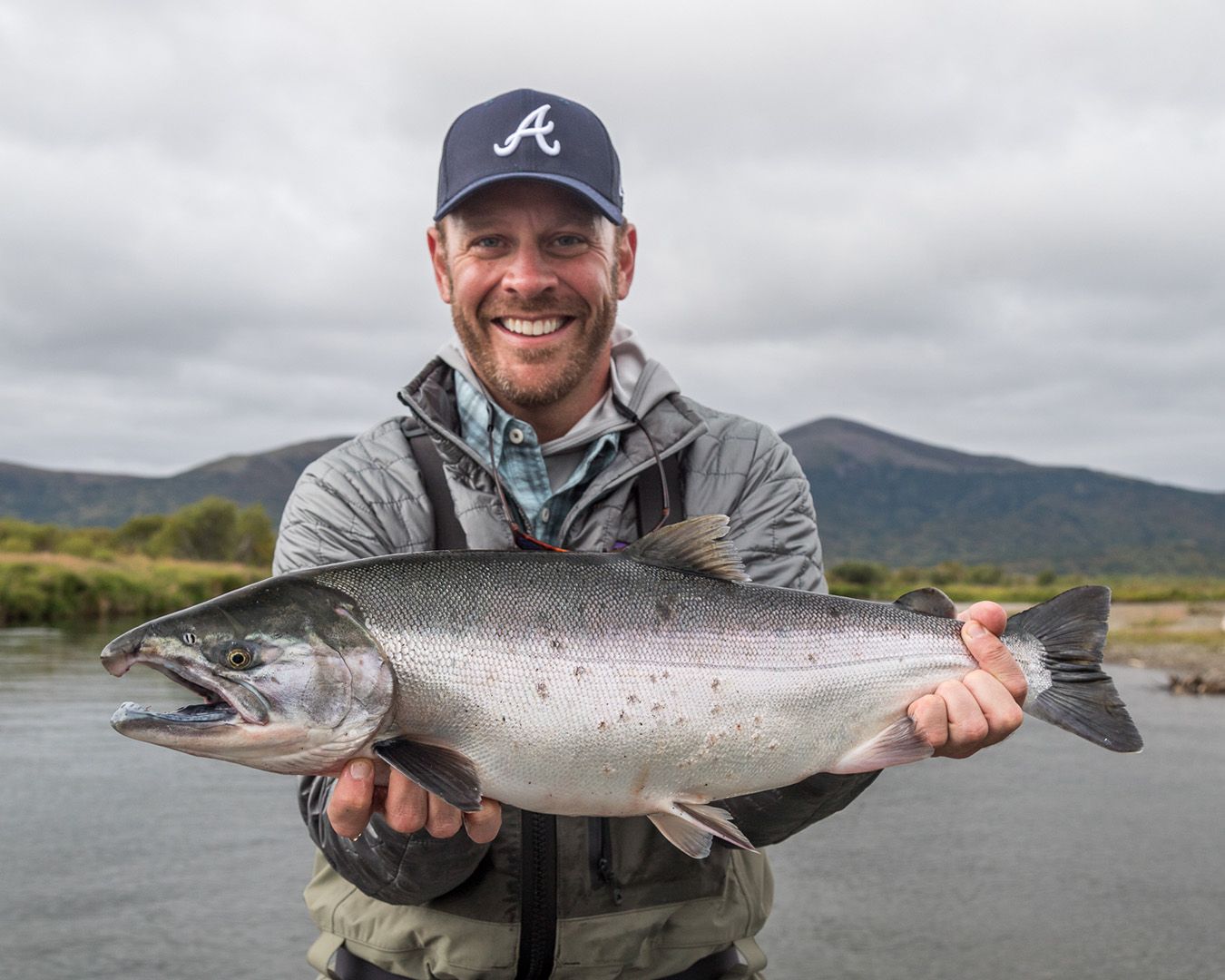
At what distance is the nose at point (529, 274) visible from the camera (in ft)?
12.7

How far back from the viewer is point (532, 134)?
12.9ft

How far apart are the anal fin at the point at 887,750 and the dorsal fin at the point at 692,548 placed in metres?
0.67

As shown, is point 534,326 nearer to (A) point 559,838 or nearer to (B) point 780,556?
(B) point 780,556

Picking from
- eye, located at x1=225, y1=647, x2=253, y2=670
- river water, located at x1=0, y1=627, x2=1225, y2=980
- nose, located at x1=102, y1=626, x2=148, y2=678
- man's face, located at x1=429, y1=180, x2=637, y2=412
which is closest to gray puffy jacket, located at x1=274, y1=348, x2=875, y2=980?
man's face, located at x1=429, y1=180, x2=637, y2=412

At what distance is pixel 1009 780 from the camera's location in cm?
1867

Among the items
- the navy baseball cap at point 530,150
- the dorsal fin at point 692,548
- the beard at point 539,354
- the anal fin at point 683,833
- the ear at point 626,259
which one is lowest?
the anal fin at point 683,833

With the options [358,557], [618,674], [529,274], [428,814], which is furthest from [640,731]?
[529,274]

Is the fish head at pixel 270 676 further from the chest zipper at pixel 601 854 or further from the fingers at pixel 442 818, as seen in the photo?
the chest zipper at pixel 601 854

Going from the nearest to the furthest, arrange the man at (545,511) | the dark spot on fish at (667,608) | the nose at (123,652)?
1. the nose at (123,652)
2. the dark spot on fish at (667,608)
3. the man at (545,511)

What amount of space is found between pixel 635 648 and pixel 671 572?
309 millimetres

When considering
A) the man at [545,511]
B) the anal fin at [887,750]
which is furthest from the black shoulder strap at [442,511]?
the anal fin at [887,750]

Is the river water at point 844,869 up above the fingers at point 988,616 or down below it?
below

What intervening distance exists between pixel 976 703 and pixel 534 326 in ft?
6.59

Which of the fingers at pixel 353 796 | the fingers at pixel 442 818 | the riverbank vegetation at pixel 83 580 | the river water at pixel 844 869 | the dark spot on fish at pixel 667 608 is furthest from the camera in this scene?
the riverbank vegetation at pixel 83 580
